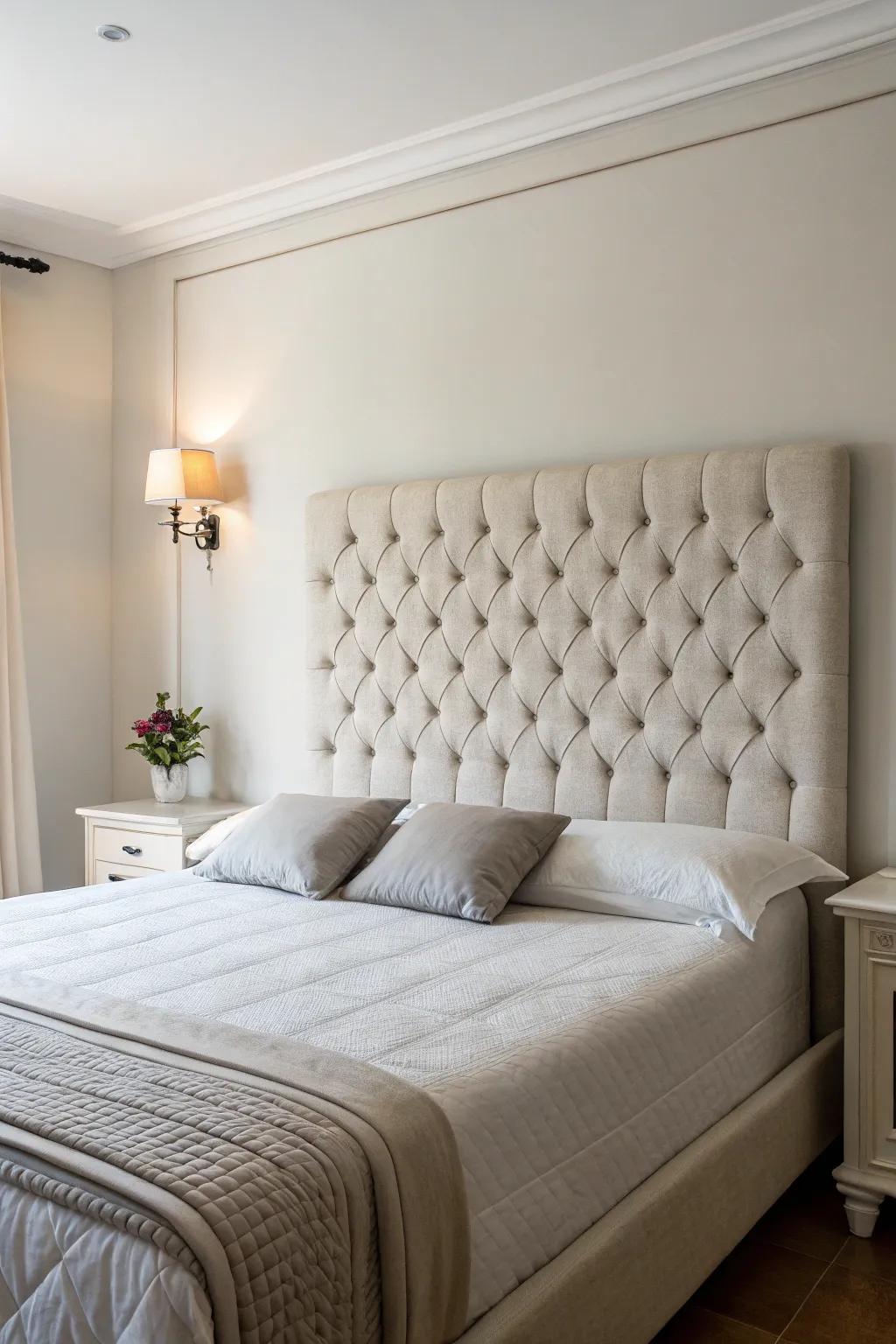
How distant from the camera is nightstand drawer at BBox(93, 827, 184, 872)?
3580mm

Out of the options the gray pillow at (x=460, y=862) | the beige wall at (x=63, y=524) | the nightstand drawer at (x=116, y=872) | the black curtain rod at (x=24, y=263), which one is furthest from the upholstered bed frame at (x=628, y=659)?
the black curtain rod at (x=24, y=263)

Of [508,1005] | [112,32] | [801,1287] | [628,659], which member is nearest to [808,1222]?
[801,1287]

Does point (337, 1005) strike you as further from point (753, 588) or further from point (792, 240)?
point (792, 240)

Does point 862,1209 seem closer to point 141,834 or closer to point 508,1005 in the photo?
point 508,1005

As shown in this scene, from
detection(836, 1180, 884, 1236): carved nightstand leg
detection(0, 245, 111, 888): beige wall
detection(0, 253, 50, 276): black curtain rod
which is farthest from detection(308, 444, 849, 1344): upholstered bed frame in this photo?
detection(0, 253, 50, 276): black curtain rod

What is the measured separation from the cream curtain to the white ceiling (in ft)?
2.93

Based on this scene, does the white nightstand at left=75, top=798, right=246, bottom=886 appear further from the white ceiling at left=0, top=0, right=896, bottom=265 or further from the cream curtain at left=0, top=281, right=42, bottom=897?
the white ceiling at left=0, top=0, right=896, bottom=265

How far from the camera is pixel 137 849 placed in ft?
12.0

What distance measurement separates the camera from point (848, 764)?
2.70 metres

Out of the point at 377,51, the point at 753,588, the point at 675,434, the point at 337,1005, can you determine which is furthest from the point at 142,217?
the point at 337,1005

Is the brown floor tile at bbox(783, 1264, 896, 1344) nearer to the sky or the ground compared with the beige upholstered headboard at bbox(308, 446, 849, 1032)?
nearer to the ground

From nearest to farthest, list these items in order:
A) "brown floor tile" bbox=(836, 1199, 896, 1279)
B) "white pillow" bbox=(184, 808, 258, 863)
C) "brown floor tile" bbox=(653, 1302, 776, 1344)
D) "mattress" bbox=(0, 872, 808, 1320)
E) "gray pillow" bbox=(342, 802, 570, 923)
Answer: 1. "mattress" bbox=(0, 872, 808, 1320)
2. "brown floor tile" bbox=(653, 1302, 776, 1344)
3. "brown floor tile" bbox=(836, 1199, 896, 1279)
4. "gray pillow" bbox=(342, 802, 570, 923)
5. "white pillow" bbox=(184, 808, 258, 863)

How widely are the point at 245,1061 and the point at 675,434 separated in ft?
6.50

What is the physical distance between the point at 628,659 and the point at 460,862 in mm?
714
